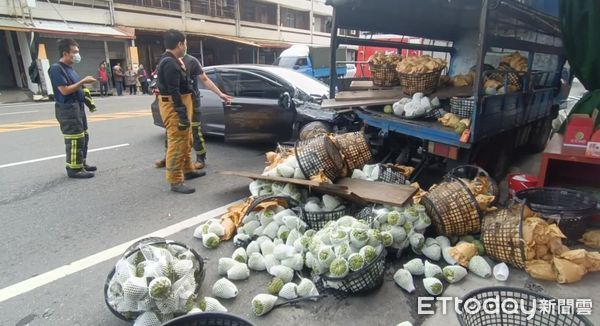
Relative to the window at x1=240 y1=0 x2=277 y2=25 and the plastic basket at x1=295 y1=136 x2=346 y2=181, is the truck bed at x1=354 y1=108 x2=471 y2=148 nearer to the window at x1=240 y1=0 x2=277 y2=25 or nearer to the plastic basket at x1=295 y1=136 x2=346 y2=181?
the plastic basket at x1=295 y1=136 x2=346 y2=181

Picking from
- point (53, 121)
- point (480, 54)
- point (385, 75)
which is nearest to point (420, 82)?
point (385, 75)

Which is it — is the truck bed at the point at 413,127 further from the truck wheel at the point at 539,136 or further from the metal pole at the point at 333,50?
the truck wheel at the point at 539,136

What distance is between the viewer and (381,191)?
10.9ft

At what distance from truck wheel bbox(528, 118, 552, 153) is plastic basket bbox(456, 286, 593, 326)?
485cm

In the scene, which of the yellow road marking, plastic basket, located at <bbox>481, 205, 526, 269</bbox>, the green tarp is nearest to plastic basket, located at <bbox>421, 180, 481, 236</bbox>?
plastic basket, located at <bbox>481, 205, 526, 269</bbox>

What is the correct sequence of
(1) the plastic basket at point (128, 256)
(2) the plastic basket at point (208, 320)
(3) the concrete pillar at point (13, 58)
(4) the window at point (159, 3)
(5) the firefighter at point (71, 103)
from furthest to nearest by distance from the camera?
(4) the window at point (159, 3), (3) the concrete pillar at point (13, 58), (5) the firefighter at point (71, 103), (1) the plastic basket at point (128, 256), (2) the plastic basket at point (208, 320)

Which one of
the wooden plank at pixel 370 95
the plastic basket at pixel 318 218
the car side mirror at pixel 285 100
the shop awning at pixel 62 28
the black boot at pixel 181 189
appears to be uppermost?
the shop awning at pixel 62 28

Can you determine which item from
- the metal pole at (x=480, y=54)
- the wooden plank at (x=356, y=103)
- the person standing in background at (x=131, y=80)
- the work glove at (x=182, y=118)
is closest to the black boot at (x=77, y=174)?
the work glove at (x=182, y=118)

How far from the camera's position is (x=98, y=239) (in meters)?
3.47

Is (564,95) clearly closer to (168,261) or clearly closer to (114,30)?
(168,261)

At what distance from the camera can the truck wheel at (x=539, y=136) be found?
6164 mm

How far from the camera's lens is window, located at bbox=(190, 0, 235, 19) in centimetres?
2622

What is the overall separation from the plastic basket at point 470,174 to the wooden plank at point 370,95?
1.40 meters

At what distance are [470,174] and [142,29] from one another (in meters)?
22.6
